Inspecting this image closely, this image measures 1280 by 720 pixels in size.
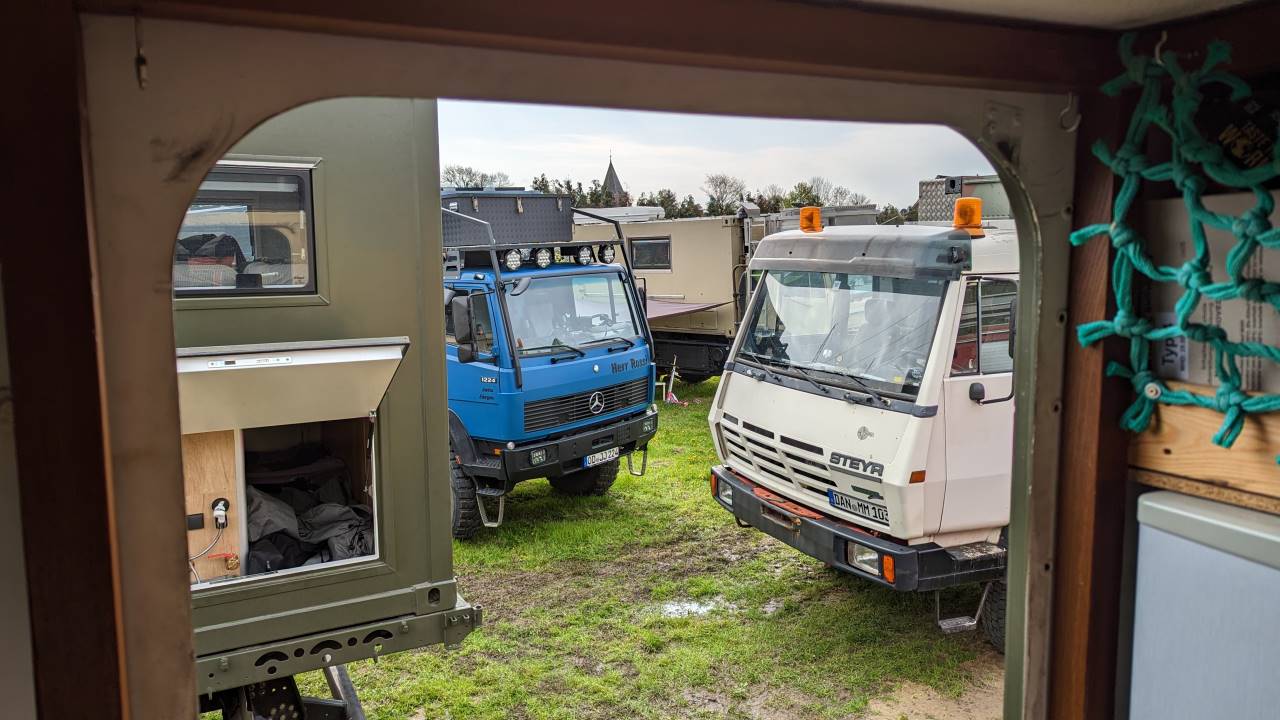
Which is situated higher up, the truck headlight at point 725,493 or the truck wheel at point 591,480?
the truck headlight at point 725,493

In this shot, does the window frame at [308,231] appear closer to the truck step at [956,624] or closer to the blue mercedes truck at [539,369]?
the blue mercedes truck at [539,369]

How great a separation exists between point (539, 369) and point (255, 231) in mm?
3806

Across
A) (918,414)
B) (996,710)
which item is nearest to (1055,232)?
(918,414)

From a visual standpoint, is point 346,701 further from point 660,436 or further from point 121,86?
point 660,436

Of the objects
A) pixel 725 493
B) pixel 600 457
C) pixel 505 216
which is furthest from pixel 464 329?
pixel 505 216

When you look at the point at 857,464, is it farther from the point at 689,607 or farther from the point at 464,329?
the point at 464,329

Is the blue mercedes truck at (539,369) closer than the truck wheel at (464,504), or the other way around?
the blue mercedes truck at (539,369)

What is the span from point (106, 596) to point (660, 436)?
10258mm

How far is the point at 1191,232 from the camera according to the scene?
5.38 feet

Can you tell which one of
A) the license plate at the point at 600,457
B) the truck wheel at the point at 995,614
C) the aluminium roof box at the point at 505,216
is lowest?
the truck wheel at the point at 995,614

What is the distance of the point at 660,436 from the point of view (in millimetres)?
11398

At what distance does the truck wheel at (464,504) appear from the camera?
7.65m

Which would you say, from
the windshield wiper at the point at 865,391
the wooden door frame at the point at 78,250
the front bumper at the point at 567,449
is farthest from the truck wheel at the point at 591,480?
the wooden door frame at the point at 78,250

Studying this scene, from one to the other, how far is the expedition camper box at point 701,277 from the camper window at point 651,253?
0.6 inches
